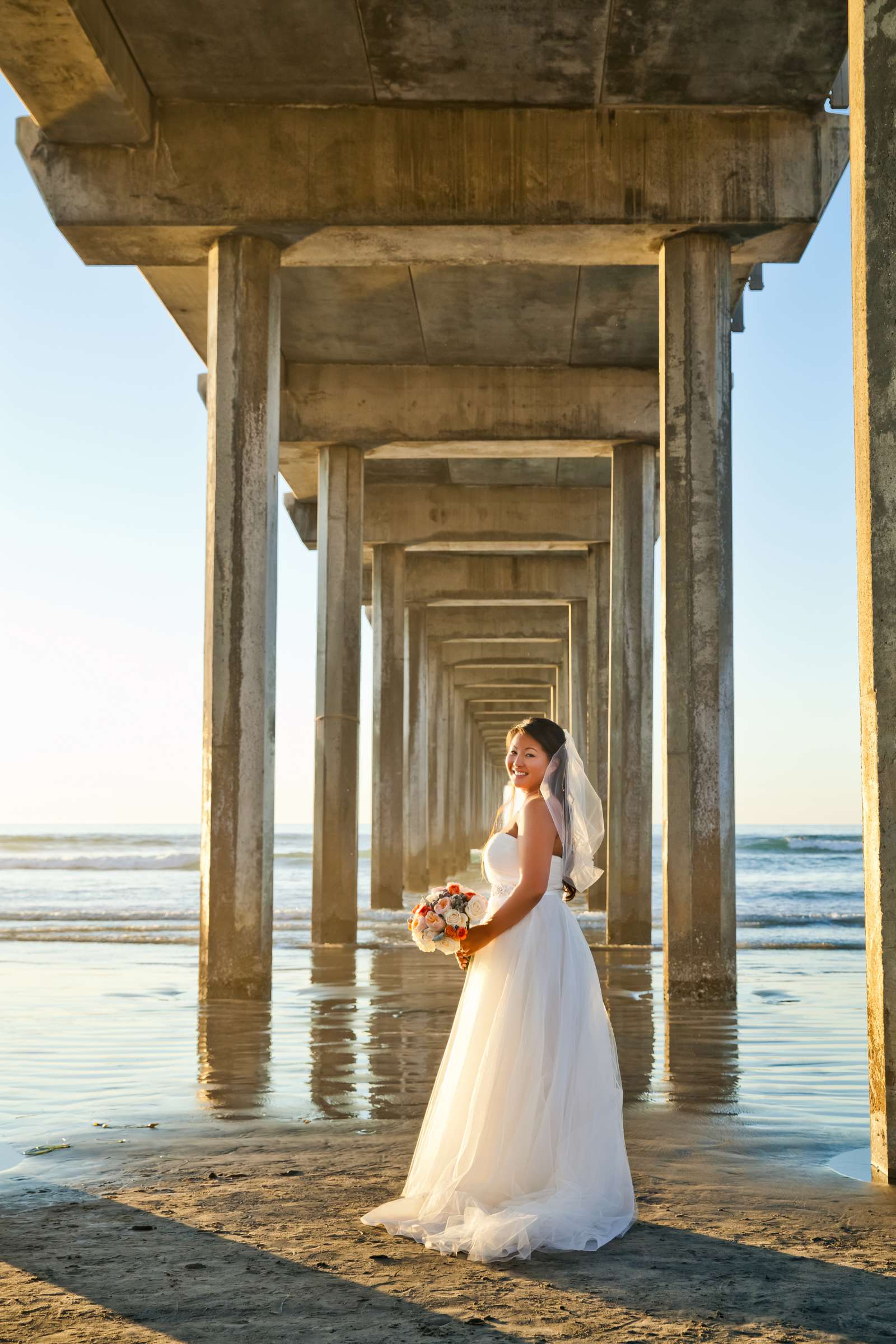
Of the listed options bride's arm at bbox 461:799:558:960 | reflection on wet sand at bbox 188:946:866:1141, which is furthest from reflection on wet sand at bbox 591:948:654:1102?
bride's arm at bbox 461:799:558:960

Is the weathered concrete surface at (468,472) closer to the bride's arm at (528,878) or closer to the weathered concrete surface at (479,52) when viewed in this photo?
the weathered concrete surface at (479,52)

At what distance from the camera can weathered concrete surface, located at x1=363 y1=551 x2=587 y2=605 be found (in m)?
24.2

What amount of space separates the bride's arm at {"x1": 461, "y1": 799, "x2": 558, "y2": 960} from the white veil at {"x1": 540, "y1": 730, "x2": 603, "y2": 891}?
0.07m

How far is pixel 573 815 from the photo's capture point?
4.62 meters

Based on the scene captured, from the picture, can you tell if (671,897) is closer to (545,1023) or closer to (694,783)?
(694,783)

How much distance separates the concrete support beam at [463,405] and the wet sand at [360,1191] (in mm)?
7887

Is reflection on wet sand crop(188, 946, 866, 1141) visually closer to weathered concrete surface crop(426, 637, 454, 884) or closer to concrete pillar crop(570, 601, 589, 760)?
concrete pillar crop(570, 601, 589, 760)

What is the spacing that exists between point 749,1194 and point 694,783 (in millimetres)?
5794

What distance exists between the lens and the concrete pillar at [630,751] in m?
15.1

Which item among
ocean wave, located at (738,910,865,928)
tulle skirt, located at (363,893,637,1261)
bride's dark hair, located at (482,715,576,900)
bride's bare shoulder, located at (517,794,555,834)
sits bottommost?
ocean wave, located at (738,910,865,928)

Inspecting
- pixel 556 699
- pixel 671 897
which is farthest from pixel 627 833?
pixel 556 699

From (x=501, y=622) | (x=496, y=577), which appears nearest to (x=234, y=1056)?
(x=496, y=577)

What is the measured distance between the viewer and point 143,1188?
4.65 metres

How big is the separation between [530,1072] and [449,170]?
7.84 m
